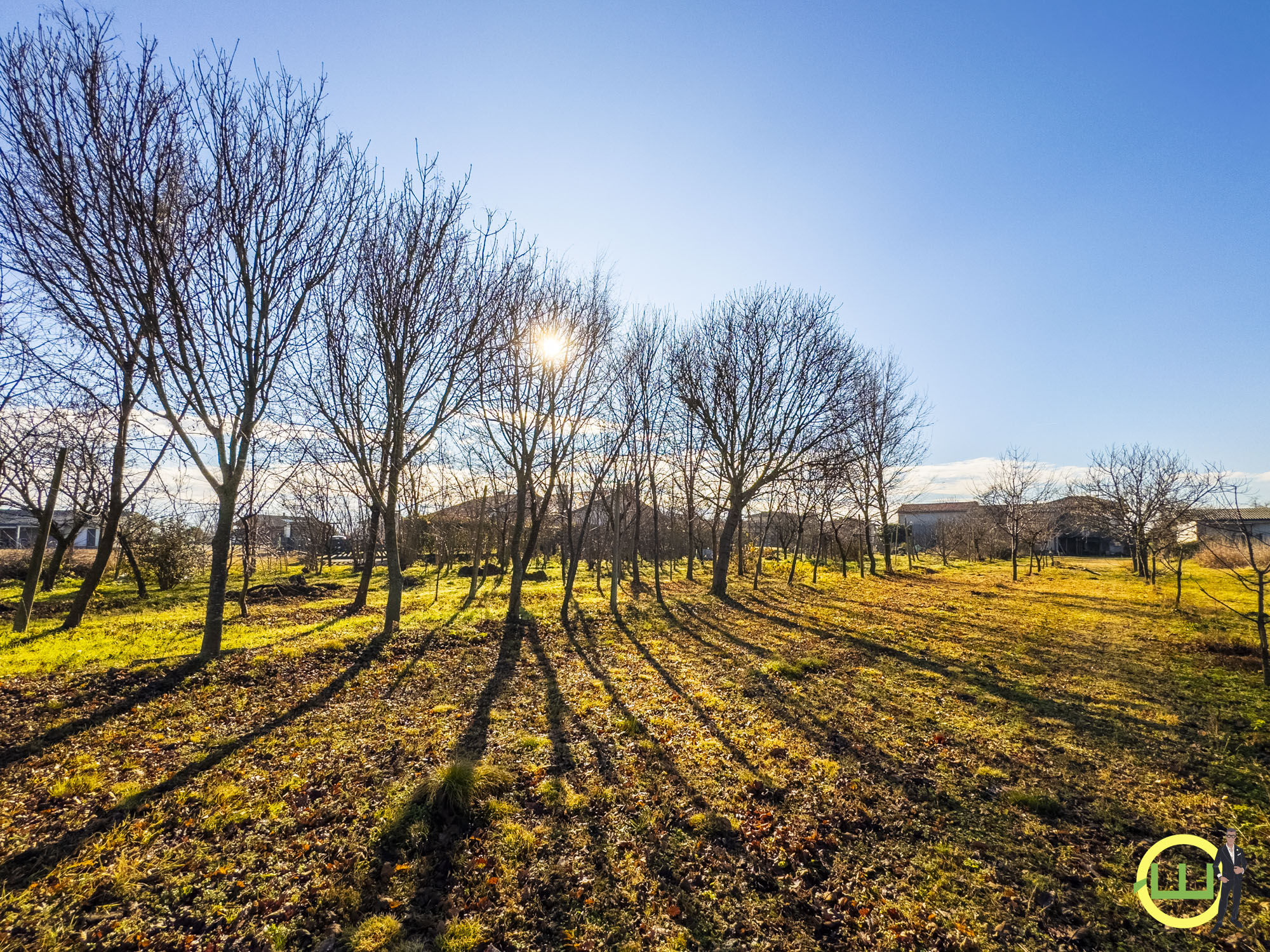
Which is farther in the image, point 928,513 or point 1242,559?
point 928,513

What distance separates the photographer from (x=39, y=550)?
12172 mm

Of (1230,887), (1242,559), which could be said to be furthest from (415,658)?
(1242,559)

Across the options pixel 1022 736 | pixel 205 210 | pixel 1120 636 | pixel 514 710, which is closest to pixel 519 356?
pixel 205 210

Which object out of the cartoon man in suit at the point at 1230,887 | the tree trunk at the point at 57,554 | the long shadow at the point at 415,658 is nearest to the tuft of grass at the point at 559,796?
the long shadow at the point at 415,658

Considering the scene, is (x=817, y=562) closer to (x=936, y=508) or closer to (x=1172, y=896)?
(x=1172, y=896)

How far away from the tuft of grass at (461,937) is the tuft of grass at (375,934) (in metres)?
0.28

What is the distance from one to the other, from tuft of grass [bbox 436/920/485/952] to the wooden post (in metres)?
14.7

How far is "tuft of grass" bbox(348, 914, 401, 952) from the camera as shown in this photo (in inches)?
123

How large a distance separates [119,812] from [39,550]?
486 inches

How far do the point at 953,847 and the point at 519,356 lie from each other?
37.8 feet

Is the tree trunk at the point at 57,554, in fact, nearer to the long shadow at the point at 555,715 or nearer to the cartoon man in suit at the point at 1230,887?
the long shadow at the point at 555,715

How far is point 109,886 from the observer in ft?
11.5

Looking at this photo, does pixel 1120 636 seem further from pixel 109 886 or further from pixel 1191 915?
pixel 109 886

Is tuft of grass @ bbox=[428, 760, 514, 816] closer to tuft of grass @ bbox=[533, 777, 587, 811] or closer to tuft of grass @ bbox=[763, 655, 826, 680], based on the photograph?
tuft of grass @ bbox=[533, 777, 587, 811]
